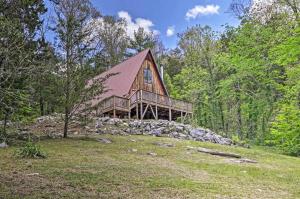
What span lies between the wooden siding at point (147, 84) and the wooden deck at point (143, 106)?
1617 millimetres

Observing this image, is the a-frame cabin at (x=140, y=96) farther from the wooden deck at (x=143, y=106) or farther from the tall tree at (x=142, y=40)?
the tall tree at (x=142, y=40)

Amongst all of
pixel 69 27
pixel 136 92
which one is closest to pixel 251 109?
pixel 136 92

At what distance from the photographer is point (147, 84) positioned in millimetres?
26859

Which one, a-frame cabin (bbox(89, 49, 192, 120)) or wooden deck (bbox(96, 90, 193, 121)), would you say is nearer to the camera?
wooden deck (bbox(96, 90, 193, 121))

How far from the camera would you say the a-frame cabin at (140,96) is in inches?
872

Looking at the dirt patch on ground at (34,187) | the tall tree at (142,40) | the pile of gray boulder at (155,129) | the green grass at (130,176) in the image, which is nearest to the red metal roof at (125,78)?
the pile of gray boulder at (155,129)

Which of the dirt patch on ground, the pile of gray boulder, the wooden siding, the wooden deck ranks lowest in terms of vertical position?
the dirt patch on ground

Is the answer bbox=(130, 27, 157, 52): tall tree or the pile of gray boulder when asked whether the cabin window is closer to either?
the pile of gray boulder

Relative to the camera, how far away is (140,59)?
86.6ft

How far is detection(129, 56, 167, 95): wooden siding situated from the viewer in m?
25.5

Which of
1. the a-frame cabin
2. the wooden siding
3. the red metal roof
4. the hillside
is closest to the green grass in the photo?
Result: the hillside

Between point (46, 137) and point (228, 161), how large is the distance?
684cm

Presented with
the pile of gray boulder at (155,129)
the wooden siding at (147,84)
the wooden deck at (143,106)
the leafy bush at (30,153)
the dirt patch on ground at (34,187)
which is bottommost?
the dirt patch on ground at (34,187)

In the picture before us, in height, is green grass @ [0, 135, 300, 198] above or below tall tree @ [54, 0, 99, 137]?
below
